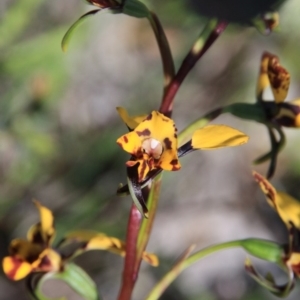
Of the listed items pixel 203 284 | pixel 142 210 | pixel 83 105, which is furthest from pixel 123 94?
pixel 142 210

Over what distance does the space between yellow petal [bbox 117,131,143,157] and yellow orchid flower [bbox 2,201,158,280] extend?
0.23 metres

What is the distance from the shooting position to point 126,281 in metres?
0.83

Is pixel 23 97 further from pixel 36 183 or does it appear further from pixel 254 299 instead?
pixel 254 299

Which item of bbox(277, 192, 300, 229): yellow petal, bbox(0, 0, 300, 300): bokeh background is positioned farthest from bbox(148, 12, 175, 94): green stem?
bbox(0, 0, 300, 300): bokeh background

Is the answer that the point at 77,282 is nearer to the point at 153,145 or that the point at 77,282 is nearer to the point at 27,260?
the point at 27,260

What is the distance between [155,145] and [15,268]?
1.05ft

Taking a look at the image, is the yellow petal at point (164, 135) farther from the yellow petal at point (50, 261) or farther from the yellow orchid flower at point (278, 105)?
the yellow petal at point (50, 261)

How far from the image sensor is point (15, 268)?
0.85 metres

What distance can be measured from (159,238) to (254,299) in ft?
1.24

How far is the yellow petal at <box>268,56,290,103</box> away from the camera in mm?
804

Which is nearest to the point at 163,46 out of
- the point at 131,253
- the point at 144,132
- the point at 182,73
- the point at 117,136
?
the point at 182,73

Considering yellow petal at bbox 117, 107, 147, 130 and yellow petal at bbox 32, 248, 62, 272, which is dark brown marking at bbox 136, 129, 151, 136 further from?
yellow petal at bbox 32, 248, 62, 272

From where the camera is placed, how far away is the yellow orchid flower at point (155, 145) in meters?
0.68

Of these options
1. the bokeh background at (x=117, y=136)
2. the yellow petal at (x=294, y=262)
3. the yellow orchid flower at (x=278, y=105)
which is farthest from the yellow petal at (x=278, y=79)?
the bokeh background at (x=117, y=136)
